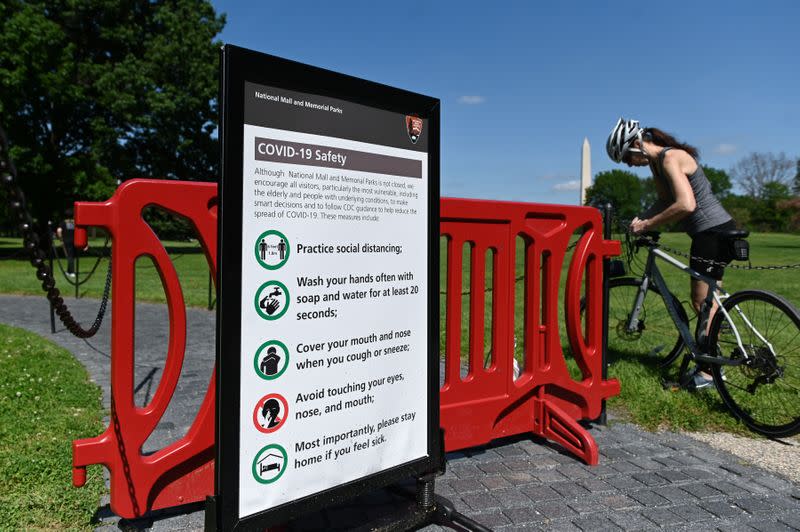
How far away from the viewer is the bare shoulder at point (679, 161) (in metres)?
5.12

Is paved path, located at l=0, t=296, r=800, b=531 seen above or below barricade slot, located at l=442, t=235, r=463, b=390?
below

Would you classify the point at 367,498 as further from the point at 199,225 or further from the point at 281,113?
the point at 281,113

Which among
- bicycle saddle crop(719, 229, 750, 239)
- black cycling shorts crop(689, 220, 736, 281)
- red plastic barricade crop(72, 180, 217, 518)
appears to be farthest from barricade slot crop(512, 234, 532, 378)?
red plastic barricade crop(72, 180, 217, 518)

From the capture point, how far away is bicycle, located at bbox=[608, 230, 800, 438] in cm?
442

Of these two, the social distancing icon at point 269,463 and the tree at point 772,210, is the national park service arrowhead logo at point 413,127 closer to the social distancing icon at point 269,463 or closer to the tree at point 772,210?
the social distancing icon at point 269,463

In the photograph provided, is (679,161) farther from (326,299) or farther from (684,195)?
(326,299)

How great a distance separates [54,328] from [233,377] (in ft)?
24.1

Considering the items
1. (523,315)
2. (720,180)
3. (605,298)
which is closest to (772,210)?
(720,180)

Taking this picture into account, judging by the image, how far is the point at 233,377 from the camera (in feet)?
7.40

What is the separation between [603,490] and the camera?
137 inches

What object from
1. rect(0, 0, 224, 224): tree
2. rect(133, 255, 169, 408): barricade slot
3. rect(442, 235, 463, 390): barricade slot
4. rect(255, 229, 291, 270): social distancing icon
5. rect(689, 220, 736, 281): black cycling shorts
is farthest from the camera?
rect(0, 0, 224, 224): tree

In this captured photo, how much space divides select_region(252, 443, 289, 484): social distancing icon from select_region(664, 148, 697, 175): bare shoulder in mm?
3934

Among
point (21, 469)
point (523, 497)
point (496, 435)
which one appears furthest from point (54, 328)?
point (523, 497)

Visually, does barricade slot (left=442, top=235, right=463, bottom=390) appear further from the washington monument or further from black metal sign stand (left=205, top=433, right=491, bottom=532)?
the washington monument
